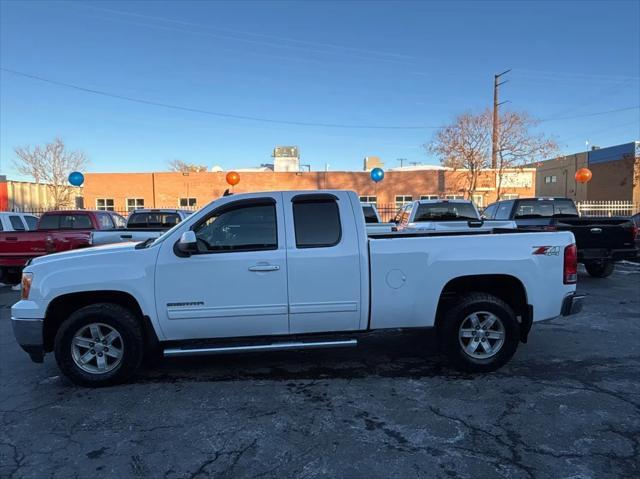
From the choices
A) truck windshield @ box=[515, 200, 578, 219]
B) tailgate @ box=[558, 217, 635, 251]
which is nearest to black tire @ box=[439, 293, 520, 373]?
tailgate @ box=[558, 217, 635, 251]

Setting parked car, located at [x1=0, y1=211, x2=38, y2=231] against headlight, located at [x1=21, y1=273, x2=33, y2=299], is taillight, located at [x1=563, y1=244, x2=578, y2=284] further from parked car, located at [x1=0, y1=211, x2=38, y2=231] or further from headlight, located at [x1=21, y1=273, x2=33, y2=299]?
parked car, located at [x1=0, y1=211, x2=38, y2=231]

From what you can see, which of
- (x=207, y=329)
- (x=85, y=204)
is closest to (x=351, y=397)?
(x=207, y=329)

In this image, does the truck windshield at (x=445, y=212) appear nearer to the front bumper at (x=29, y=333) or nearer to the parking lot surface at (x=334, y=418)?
the parking lot surface at (x=334, y=418)

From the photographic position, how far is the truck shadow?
5.11m

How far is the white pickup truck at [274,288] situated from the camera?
15.6 feet

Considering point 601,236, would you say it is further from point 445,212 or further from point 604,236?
point 445,212

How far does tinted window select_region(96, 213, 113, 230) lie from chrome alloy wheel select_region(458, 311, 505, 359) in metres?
10.4

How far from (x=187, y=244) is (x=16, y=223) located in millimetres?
10893

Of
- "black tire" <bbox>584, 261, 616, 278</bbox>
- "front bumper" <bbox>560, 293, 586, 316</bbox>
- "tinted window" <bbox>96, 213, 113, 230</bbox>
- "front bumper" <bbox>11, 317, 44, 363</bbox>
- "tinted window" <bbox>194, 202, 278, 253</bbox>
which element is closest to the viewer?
"front bumper" <bbox>11, 317, 44, 363</bbox>

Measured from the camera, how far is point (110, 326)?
4.77 meters

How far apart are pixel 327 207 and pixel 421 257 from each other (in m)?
1.09

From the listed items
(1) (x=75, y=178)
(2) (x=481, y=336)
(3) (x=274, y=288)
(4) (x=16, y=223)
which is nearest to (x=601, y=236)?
(2) (x=481, y=336)

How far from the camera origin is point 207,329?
484 cm

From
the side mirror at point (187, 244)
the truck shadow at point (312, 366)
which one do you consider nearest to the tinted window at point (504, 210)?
the truck shadow at point (312, 366)
